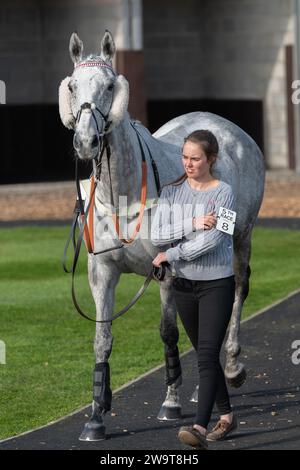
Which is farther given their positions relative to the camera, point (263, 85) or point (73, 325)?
point (263, 85)

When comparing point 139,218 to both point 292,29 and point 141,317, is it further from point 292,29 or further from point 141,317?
point 292,29

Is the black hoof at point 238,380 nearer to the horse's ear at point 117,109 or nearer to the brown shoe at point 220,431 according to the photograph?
the brown shoe at point 220,431

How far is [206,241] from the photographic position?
812 centimetres

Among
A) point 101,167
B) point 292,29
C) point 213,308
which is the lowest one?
point 213,308

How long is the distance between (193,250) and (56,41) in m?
23.2

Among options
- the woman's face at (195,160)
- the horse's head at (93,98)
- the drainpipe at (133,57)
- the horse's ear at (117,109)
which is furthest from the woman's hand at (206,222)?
the drainpipe at (133,57)

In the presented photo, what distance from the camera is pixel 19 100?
30.7 meters

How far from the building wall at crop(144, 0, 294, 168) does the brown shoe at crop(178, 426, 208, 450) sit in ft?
72.4

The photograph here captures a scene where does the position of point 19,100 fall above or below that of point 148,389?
above

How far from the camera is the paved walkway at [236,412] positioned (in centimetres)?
852

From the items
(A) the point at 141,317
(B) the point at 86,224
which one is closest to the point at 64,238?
(A) the point at 141,317

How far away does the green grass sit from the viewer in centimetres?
1028

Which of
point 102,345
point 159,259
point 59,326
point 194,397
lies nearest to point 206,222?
point 159,259

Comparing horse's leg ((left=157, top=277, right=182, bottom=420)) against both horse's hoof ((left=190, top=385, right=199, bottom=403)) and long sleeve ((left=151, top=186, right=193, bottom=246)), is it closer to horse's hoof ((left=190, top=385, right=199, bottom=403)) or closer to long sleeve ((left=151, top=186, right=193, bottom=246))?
horse's hoof ((left=190, top=385, right=199, bottom=403))
